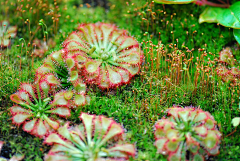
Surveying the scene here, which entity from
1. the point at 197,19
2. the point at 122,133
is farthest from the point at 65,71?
the point at 197,19

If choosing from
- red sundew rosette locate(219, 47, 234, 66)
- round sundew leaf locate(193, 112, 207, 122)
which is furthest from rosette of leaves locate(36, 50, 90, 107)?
red sundew rosette locate(219, 47, 234, 66)

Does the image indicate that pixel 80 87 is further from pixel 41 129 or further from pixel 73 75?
pixel 41 129

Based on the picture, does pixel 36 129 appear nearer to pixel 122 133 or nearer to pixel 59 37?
pixel 122 133

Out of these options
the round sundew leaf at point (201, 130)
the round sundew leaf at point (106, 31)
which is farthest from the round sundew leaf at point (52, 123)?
the round sundew leaf at point (201, 130)

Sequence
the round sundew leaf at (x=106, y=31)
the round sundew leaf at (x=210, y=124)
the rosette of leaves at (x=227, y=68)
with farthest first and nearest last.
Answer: the round sundew leaf at (x=106, y=31), the rosette of leaves at (x=227, y=68), the round sundew leaf at (x=210, y=124)

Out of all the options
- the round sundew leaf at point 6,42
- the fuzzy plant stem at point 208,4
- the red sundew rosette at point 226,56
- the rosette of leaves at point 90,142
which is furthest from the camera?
the fuzzy plant stem at point 208,4

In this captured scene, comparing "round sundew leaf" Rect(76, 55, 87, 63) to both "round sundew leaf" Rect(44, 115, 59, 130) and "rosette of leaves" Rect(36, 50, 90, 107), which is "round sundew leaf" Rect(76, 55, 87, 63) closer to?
"rosette of leaves" Rect(36, 50, 90, 107)

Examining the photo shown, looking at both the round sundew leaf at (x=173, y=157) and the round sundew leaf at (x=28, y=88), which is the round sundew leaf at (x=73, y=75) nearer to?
the round sundew leaf at (x=28, y=88)
